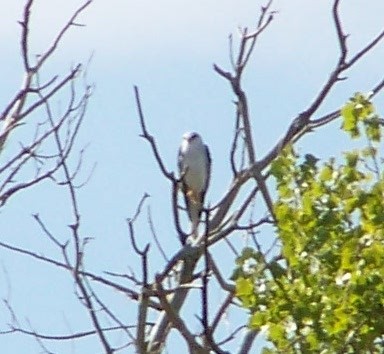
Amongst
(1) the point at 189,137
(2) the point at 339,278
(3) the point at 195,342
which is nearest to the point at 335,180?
(2) the point at 339,278

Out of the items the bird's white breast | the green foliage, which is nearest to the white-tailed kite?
the bird's white breast

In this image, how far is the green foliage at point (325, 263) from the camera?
18.5 ft

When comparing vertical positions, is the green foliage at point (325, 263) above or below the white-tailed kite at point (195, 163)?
below

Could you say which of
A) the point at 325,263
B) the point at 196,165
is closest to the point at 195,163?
the point at 196,165

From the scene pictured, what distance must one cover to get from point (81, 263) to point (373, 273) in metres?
1.64

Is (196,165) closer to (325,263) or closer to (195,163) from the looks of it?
(195,163)

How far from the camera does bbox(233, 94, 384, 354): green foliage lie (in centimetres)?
563

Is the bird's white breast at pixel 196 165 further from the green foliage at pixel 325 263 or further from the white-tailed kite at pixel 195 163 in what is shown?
the green foliage at pixel 325 263

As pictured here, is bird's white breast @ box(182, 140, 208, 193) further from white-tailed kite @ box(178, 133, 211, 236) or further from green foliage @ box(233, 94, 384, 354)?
green foliage @ box(233, 94, 384, 354)

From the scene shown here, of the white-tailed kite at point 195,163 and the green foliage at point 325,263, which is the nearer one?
the green foliage at point 325,263

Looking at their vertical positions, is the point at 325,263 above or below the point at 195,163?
below

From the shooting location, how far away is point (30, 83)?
21.4 feet

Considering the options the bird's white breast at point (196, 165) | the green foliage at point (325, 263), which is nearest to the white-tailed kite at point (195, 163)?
the bird's white breast at point (196, 165)

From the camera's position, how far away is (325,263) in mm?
5699
